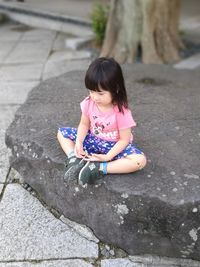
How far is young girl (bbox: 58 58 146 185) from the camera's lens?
7.89ft

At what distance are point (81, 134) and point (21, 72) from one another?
3.67 m

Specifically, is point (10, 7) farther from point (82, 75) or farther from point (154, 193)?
point (154, 193)

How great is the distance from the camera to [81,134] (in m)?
2.77

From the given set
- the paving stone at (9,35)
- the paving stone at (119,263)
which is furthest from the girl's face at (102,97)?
the paving stone at (9,35)

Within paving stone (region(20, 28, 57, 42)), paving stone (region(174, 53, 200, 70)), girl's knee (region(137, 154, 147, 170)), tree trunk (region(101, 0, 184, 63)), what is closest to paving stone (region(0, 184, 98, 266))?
girl's knee (region(137, 154, 147, 170))

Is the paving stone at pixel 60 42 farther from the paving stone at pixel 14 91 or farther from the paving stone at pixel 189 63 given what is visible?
the paving stone at pixel 189 63

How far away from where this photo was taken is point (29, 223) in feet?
9.50

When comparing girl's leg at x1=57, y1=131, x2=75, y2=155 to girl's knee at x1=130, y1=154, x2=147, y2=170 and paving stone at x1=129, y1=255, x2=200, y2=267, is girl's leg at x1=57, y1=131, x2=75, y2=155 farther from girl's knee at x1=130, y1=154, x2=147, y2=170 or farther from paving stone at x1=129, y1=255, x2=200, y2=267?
paving stone at x1=129, y1=255, x2=200, y2=267

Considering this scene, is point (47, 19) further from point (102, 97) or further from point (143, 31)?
point (102, 97)

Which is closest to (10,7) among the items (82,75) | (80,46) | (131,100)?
(80,46)

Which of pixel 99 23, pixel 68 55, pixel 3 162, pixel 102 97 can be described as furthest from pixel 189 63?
pixel 102 97

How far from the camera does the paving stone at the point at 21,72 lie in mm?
5891

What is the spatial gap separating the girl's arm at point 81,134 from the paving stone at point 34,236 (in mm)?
565

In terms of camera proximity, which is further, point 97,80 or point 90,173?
point 90,173
